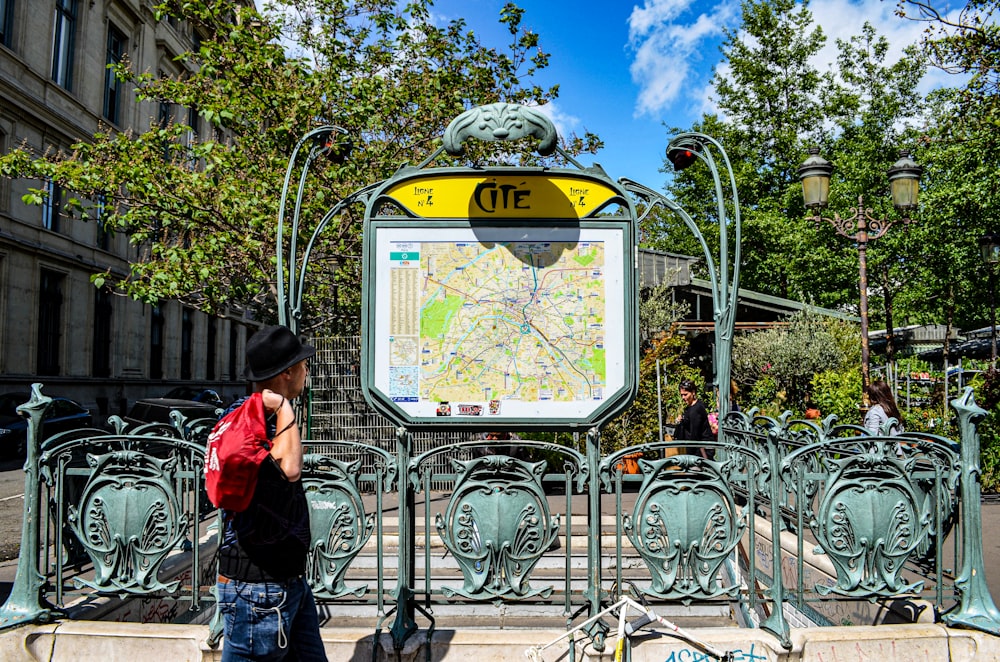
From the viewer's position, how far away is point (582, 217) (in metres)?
4.86

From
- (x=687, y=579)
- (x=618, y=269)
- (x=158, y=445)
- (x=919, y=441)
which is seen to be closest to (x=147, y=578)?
(x=158, y=445)

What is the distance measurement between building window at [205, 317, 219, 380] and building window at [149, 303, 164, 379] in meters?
6.21

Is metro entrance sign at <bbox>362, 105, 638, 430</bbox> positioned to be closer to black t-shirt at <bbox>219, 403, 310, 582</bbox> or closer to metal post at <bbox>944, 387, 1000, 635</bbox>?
black t-shirt at <bbox>219, 403, 310, 582</bbox>

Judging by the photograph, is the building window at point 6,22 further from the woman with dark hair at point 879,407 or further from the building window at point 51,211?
the woman with dark hair at point 879,407

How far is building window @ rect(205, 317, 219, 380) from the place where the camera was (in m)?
40.7

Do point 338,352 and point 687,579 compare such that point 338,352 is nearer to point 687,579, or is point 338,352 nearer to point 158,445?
point 158,445

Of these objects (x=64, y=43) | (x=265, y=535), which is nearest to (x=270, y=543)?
(x=265, y=535)

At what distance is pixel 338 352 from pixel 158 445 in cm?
727

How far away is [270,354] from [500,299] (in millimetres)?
2162

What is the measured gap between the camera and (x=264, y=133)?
11367 millimetres

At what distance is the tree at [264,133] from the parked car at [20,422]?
770 cm

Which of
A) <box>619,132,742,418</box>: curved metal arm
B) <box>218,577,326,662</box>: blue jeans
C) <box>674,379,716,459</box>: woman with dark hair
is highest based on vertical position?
<box>619,132,742,418</box>: curved metal arm

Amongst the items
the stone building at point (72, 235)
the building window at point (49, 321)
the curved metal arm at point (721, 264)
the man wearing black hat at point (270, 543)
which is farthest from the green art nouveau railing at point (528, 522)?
the building window at point (49, 321)

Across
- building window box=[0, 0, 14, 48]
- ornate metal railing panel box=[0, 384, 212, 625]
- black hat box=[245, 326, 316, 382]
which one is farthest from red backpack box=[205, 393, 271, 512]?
building window box=[0, 0, 14, 48]
